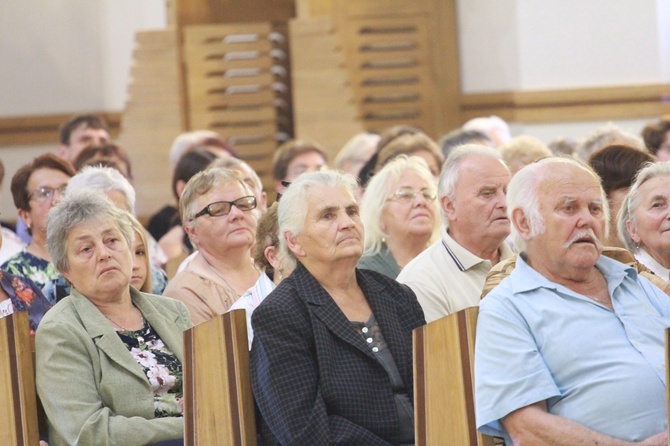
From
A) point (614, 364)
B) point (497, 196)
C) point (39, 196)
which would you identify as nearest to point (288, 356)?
point (614, 364)

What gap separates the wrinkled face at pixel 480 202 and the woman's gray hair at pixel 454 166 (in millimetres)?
14

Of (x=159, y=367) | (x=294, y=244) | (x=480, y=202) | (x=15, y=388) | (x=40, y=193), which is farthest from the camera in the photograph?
(x=40, y=193)

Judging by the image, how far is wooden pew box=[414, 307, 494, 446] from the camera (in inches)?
99.4

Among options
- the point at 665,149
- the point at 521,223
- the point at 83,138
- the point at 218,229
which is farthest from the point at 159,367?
the point at 83,138

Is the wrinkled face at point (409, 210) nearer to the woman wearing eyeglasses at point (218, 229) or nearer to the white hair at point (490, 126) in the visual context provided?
the woman wearing eyeglasses at point (218, 229)

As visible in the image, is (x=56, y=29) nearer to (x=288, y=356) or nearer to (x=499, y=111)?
(x=499, y=111)

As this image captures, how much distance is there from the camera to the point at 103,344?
292 centimetres

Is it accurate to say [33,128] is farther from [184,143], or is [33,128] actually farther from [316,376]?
[316,376]

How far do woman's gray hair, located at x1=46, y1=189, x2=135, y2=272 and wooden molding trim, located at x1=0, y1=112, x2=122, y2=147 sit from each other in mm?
4227

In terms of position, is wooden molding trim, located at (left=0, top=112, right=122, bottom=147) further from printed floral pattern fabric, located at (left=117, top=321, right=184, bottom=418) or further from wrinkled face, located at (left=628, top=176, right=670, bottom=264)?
wrinkled face, located at (left=628, top=176, right=670, bottom=264)

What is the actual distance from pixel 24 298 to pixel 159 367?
582 millimetres

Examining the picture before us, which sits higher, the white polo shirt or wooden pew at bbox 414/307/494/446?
the white polo shirt

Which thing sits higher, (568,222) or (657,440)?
(568,222)

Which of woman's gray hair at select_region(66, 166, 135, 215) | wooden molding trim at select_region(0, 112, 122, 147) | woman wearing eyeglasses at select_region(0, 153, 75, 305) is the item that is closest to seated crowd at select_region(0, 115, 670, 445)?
woman's gray hair at select_region(66, 166, 135, 215)
